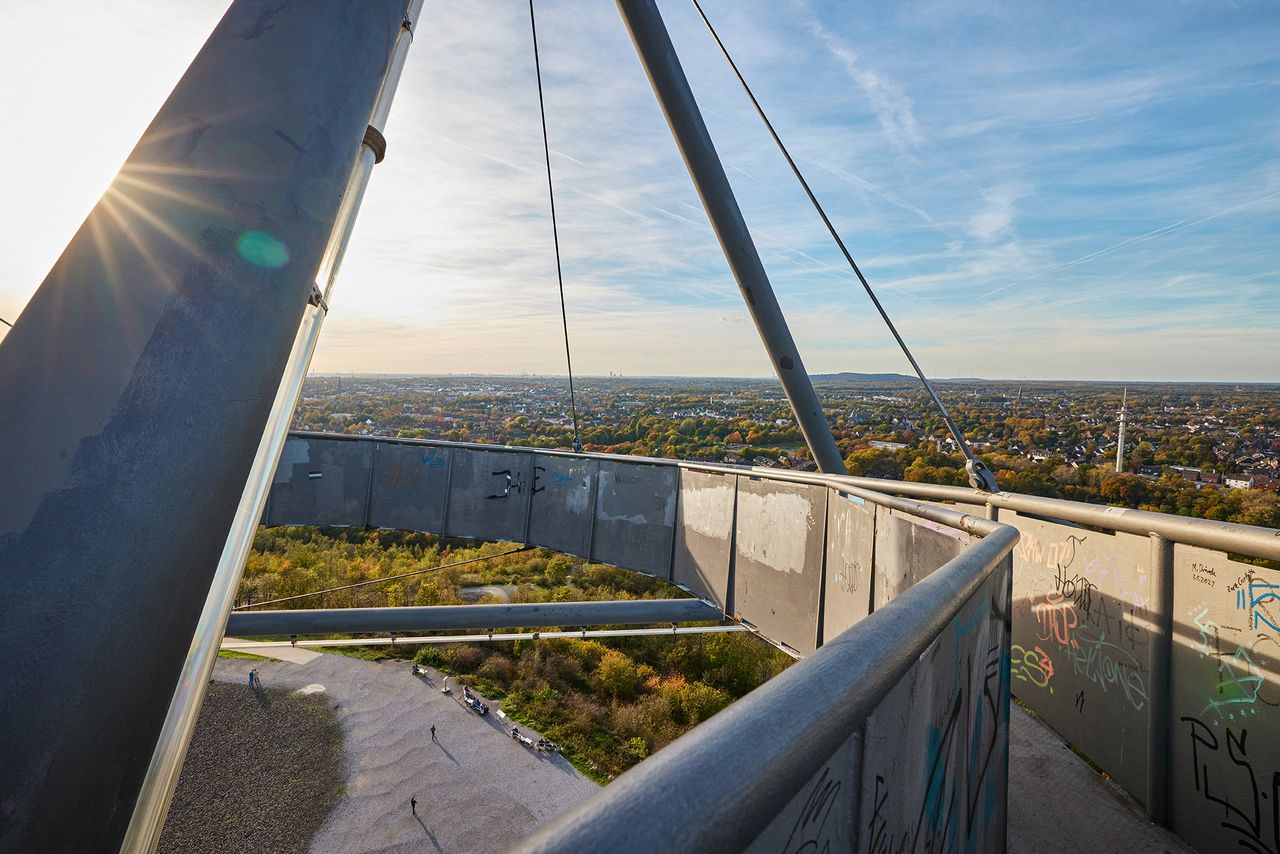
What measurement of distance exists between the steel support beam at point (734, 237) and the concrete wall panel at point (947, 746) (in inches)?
253

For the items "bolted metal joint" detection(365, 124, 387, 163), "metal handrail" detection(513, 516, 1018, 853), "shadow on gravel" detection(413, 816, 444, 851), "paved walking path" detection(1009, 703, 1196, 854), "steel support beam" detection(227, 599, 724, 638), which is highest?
"bolted metal joint" detection(365, 124, 387, 163)

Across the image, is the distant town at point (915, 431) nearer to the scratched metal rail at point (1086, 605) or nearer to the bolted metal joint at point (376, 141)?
the scratched metal rail at point (1086, 605)

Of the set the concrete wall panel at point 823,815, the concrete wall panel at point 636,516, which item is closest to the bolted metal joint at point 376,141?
the concrete wall panel at point 823,815

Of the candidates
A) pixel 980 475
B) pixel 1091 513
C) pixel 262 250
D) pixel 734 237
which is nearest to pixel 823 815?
pixel 262 250

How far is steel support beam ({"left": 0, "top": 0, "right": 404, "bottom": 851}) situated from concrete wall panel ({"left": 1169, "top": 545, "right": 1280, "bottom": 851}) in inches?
152

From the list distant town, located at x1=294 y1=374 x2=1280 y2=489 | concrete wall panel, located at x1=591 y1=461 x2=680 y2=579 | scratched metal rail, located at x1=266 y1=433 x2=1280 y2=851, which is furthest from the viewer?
distant town, located at x1=294 y1=374 x2=1280 y2=489

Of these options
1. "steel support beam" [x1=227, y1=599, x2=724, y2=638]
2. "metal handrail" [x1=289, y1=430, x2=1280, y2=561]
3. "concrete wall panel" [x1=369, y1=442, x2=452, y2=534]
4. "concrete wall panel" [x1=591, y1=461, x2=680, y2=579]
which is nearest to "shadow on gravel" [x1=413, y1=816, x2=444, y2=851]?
"concrete wall panel" [x1=369, y1=442, x2=452, y2=534]

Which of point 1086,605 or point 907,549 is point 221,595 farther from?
point 1086,605

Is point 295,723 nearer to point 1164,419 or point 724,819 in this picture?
point 724,819

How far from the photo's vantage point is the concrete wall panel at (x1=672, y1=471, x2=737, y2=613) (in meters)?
7.88

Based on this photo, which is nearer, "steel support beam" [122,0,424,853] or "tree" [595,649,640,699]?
"steel support beam" [122,0,424,853]

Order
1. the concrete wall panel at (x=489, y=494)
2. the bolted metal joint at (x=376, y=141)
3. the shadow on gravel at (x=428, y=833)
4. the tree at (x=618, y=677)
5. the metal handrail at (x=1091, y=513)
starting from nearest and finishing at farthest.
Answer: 1. the bolted metal joint at (x=376, y=141)
2. the metal handrail at (x=1091, y=513)
3. the concrete wall panel at (x=489, y=494)
4. the shadow on gravel at (x=428, y=833)
5. the tree at (x=618, y=677)

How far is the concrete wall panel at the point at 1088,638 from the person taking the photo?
348 cm

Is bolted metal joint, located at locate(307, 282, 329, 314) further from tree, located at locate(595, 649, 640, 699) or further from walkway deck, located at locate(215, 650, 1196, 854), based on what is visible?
tree, located at locate(595, 649, 640, 699)
